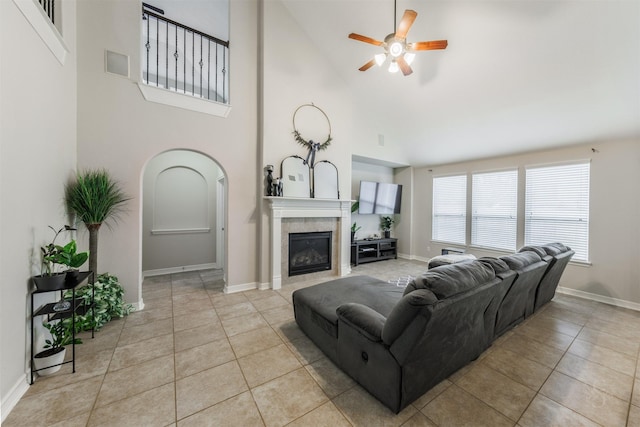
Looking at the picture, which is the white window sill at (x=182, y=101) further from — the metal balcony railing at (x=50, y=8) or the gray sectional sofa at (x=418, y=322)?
the gray sectional sofa at (x=418, y=322)

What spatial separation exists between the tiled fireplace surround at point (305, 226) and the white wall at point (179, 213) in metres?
2.09

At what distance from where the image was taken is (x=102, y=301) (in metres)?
2.56

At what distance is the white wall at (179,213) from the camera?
452 cm

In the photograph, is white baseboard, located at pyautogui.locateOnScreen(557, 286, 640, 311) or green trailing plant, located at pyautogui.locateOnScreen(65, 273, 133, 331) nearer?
green trailing plant, located at pyautogui.locateOnScreen(65, 273, 133, 331)

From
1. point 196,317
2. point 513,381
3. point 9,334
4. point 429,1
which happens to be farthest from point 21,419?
point 429,1

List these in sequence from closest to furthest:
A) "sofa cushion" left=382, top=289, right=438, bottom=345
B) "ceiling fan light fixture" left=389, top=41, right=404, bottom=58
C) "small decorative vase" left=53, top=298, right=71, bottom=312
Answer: "sofa cushion" left=382, top=289, right=438, bottom=345, "small decorative vase" left=53, top=298, right=71, bottom=312, "ceiling fan light fixture" left=389, top=41, right=404, bottom=58

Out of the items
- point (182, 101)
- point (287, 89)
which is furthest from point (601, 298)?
point (182, 101)

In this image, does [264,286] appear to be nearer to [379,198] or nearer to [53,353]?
→ [53,353]

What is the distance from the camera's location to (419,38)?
11.0 feet

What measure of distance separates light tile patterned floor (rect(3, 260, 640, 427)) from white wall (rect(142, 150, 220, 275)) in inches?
81.9

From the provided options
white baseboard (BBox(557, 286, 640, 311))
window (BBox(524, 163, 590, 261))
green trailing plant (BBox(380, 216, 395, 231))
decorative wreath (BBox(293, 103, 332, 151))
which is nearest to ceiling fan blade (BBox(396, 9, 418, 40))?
decorative wreath (BBox(293, 103, 332, 151))

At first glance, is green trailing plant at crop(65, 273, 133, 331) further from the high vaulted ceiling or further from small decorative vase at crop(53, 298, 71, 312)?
the high vaulted ceiling

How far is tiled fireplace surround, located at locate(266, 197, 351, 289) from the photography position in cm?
387

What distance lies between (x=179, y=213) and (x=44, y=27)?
3.31 metres
